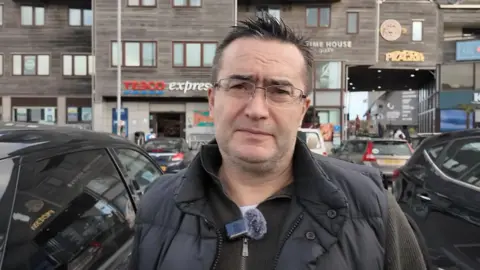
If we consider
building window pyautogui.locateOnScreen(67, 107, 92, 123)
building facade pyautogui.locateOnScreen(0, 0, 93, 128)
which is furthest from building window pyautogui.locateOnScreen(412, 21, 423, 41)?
building window pyautogui.locateOnScreen(67, 107, 92, 123)

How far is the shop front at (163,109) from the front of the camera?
25688 mm

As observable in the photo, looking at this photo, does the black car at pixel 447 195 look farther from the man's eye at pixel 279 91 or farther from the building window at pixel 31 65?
the building window at pixel 31 65

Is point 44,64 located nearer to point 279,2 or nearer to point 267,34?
point 279,2

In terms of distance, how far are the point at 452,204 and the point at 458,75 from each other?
90.8ft

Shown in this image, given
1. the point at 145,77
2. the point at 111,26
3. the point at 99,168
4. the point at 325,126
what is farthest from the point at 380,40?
the point at 99,168

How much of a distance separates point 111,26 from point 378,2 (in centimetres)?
1637

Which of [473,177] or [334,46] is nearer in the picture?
[473,177]

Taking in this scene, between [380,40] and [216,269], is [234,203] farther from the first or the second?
[380,40]

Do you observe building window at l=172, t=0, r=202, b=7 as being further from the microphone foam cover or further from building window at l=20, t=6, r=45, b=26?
the microphone foam cover

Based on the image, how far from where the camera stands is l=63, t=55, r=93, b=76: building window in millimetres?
27453

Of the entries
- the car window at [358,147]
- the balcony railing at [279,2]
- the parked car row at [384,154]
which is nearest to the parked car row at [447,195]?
the parked car row at [384,154]

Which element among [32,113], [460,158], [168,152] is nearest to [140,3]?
[32,113]

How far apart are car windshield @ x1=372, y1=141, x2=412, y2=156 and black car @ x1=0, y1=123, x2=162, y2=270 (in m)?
8.80

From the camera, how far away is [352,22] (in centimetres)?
2636
